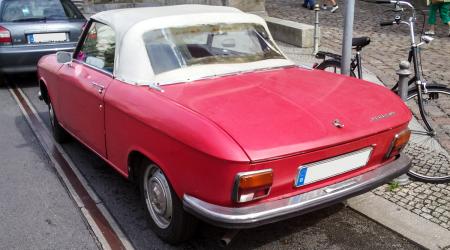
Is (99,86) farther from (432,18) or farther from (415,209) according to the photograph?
(432,18)

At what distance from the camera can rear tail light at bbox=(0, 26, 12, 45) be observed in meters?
7.68

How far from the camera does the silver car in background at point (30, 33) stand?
305 inches

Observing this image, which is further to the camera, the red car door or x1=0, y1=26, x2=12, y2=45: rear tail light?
x1=0, y1=26, x2=12, y2=45: rear tail light

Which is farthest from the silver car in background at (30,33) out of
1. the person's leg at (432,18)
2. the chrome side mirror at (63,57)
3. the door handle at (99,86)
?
the person's leg at (432,18)

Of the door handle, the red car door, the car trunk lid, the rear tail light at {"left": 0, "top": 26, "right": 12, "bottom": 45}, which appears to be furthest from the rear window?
the car trunk lid

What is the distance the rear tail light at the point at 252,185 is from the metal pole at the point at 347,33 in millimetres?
2654

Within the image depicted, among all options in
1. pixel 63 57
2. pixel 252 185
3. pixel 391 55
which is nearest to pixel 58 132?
pixel 63 57

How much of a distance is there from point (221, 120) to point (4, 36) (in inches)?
242

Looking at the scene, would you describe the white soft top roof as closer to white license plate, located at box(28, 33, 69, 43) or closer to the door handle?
the door handle

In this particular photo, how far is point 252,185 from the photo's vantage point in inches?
105

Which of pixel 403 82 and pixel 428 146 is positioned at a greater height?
pixel 403 82

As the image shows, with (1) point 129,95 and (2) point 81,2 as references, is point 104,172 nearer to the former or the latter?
(1) point 129,95

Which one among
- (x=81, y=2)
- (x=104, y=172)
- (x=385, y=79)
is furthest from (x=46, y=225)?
(x=81, y=2)

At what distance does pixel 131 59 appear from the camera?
12.0ft
